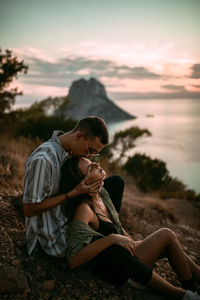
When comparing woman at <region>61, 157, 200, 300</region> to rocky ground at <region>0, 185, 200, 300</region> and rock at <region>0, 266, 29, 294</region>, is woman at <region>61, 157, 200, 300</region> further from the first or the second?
rock at <region>0, 266, 29, 294</region>

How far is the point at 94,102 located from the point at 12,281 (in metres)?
99.2

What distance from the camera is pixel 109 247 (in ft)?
6.72

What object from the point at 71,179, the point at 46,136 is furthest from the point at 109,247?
the point at 46,136

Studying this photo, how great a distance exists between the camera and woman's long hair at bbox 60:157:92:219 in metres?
2.23

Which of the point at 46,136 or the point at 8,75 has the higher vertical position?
the point at 8,75

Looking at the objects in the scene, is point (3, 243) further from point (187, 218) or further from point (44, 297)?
point (187, 218)

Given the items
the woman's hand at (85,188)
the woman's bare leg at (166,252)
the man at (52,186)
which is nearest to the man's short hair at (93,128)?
the man at (52,186)

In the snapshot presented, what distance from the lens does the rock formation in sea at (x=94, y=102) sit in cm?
8344

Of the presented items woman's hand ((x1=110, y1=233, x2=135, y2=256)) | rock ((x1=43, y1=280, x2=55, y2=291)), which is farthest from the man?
woman's hand ((x1=110, y1=233, x2=135, y2=256))

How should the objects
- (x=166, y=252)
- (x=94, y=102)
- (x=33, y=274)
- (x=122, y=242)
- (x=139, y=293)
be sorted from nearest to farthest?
1. (x=122, y=242)
2. (x=33, y=274)
3. (x=139, y=293)
4. (x=166, y=252)
5. (x=94, y=102)

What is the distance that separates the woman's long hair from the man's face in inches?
4.4

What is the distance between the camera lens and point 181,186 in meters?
12.3

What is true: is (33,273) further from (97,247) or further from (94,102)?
(94,102)

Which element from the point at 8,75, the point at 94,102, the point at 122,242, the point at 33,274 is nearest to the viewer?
the point at 122,242
